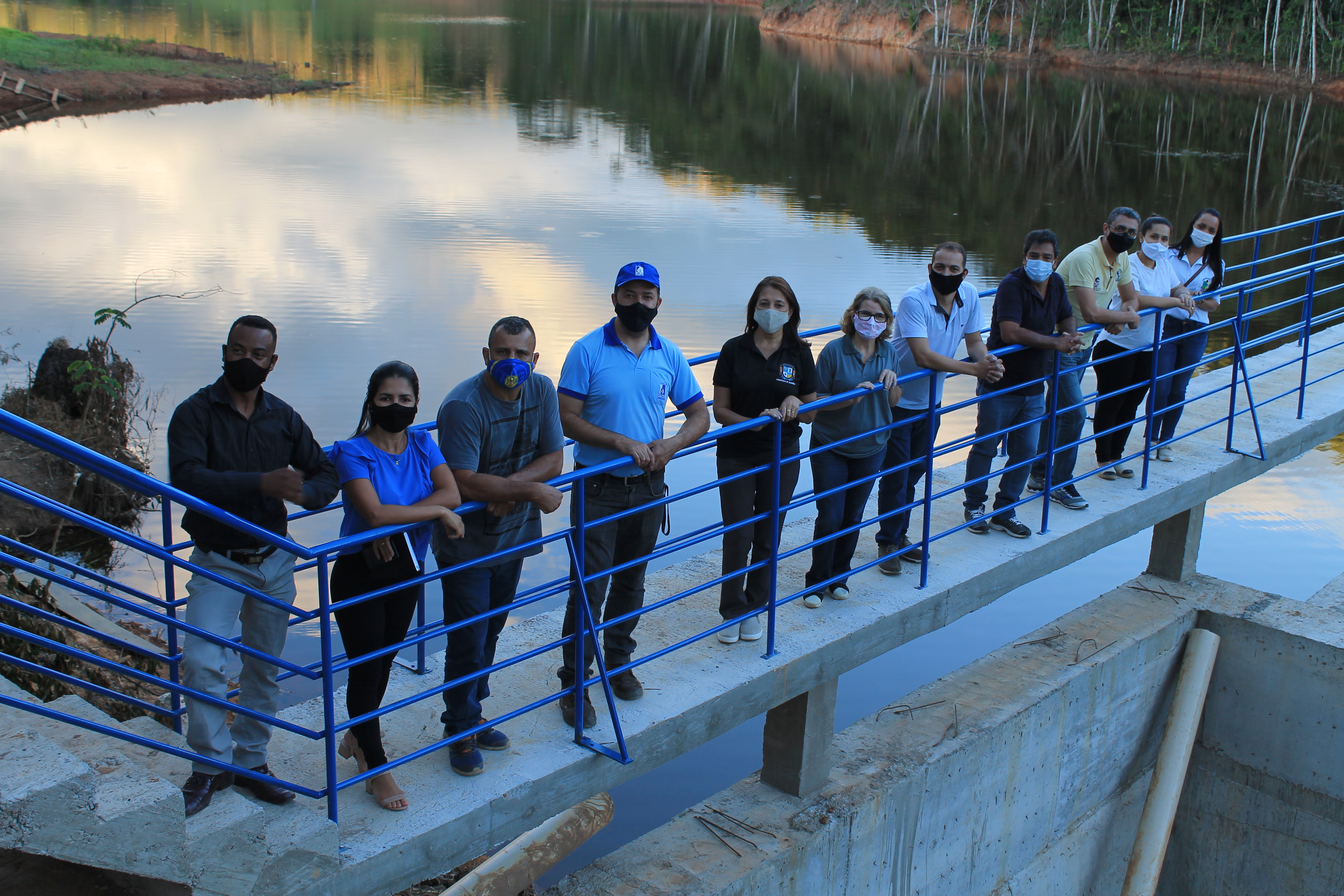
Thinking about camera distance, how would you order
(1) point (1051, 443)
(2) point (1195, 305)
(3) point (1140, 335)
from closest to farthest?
(1) point (1051, 443) → (3) point (1140, 335) → (2) point (1195, 305)

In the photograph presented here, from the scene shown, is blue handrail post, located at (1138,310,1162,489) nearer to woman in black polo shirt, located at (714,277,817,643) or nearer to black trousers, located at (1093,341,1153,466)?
black trousers, located at (1093,341,1153,466)

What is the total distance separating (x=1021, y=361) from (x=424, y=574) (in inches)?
131

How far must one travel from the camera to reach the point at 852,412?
484cm

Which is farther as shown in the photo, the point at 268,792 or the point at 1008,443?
the point at 1008,443

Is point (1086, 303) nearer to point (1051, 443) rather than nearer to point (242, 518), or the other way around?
point (1051, 443)

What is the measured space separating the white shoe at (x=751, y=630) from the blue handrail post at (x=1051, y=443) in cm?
184

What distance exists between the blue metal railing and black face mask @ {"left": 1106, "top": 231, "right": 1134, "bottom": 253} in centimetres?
43

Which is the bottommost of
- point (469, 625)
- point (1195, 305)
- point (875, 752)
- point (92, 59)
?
point (875, 752)

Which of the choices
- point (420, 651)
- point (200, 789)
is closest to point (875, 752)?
point (420, 651)

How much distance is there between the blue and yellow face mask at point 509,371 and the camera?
3590 millimetres

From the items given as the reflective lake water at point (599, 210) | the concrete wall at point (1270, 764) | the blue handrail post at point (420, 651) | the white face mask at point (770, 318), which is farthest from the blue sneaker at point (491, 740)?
the concrete wall at point (1270, 764)

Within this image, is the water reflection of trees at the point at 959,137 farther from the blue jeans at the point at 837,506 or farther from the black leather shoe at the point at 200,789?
the black leather shoe at the point at 200,789

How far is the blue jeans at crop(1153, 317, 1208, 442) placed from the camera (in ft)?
21.7

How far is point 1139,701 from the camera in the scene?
7.34 m
